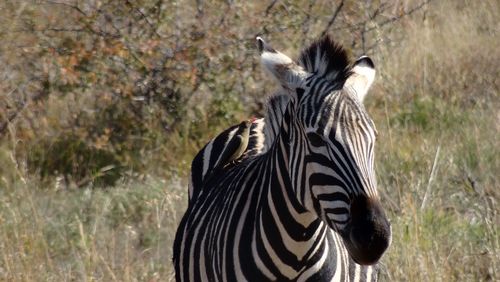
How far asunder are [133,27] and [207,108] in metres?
0.89

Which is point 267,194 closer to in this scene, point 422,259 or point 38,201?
point 422,259

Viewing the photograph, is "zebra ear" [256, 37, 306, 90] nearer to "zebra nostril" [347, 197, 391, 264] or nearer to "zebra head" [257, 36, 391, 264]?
"zebra head" [257, 36, 391, 264]

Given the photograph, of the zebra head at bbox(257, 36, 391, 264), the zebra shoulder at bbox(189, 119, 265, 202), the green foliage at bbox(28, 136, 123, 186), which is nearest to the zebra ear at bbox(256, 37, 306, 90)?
the zebra head at bbox(257, 36, 391, 264)

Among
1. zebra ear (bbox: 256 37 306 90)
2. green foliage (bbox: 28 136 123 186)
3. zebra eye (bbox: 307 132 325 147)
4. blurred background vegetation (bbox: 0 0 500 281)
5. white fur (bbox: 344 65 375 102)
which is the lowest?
green foliage (bbox: 28 136 123 186)

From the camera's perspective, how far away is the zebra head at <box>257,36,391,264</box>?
3045 mm

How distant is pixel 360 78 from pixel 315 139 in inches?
16.6

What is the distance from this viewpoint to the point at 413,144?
7875mm

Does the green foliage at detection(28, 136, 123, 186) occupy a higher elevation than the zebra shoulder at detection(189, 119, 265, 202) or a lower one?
lower

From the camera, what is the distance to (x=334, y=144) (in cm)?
316

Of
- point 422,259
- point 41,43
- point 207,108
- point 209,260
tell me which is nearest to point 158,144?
point 207,108

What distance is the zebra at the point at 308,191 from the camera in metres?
3.11

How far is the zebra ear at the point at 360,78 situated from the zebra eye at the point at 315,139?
0.78 ft

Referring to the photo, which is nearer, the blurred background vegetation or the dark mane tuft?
the dark mane tuft

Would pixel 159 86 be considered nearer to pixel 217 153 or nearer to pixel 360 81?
pixel 217 153
